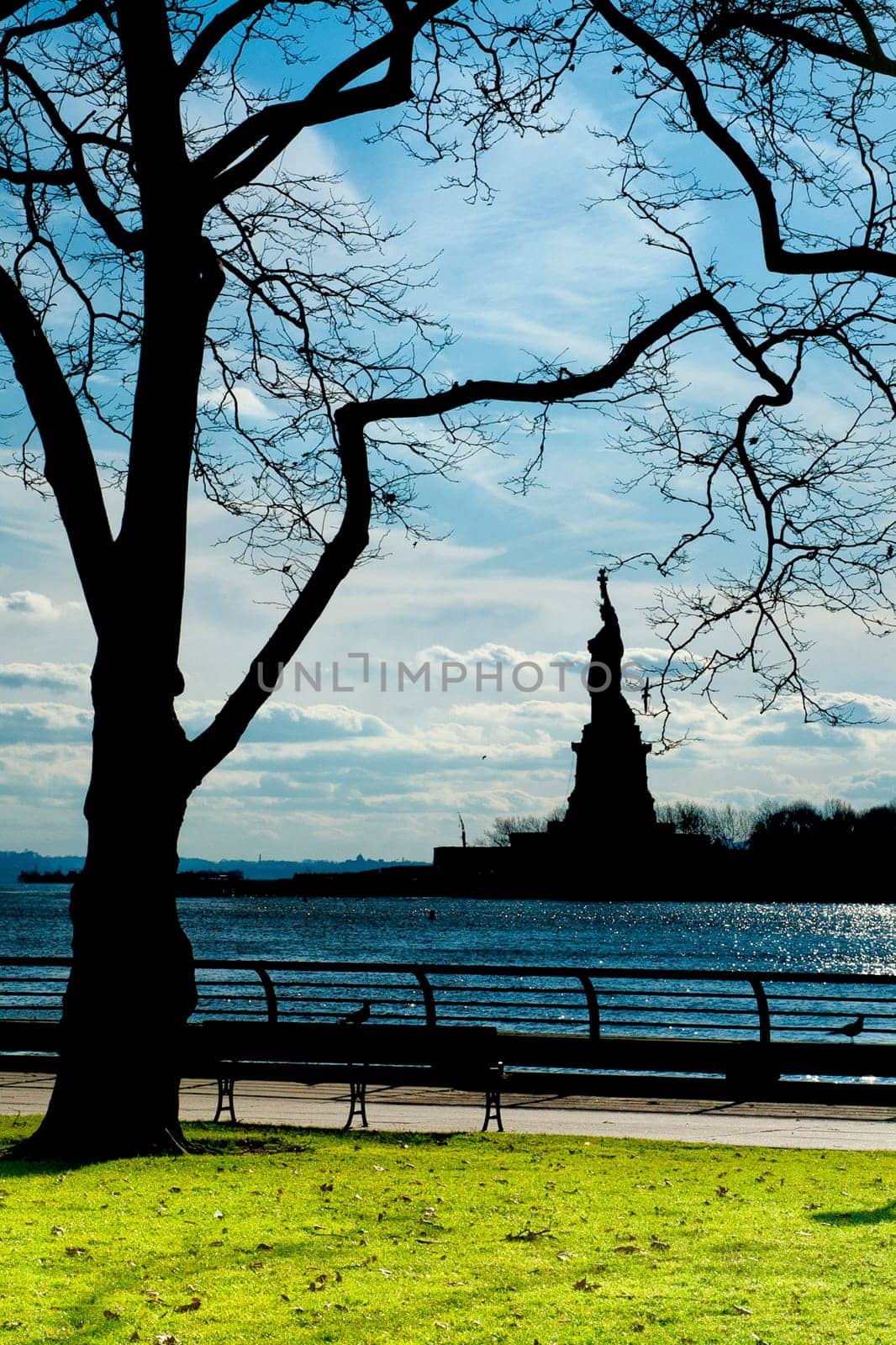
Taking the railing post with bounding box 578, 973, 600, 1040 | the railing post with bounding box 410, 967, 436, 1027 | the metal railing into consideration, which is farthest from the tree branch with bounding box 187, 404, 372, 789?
the railing post with bounding box 578, 973, 600, 1040

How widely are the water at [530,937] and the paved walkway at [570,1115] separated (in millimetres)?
52580

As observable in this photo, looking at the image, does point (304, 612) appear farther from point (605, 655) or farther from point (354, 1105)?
point (605, 655)

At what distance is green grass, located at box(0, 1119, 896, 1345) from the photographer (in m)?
6.17

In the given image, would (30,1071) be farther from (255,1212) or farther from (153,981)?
(255,1212)

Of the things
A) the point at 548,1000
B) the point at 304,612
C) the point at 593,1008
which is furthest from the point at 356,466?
the point at 548,1000

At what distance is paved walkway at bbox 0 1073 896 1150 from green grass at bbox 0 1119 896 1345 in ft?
4.61

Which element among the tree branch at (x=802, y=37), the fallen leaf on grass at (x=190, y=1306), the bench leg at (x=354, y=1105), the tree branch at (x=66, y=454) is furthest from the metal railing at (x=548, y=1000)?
the tree branch at (x=802, y=37)

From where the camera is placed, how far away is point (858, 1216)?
8.51m

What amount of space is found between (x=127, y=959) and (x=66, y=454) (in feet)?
13.7

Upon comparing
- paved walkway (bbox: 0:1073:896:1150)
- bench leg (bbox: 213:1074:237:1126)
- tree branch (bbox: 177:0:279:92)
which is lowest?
paved walkway (bbox: 0:1073:896:1150)

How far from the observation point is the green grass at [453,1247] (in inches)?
243

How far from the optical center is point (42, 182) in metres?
13.7

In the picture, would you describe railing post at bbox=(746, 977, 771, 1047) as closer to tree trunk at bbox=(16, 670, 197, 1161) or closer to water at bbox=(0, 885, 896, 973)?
tree trunk at bbox=(16, 670, 197, 1161)

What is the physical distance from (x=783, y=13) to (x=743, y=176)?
119 centimetres
